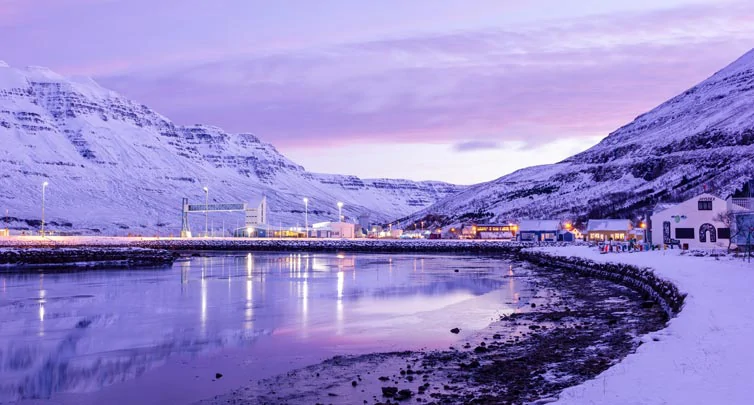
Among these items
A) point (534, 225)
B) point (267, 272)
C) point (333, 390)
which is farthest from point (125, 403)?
point (534, 225)

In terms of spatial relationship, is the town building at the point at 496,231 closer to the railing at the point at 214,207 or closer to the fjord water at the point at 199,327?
the railing at the point at 214,207

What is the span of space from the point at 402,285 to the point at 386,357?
27525mm

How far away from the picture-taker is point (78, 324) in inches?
1150

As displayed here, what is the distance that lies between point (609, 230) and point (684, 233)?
64.8 metres

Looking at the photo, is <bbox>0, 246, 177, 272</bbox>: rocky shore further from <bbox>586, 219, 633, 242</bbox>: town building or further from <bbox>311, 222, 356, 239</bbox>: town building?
<bbox>311, 222, 356, 239</bbox>: town building

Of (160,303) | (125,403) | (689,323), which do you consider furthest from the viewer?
(160,303)

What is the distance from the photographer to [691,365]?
1440cm

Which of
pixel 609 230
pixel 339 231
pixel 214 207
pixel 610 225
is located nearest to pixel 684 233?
pixel 609 230

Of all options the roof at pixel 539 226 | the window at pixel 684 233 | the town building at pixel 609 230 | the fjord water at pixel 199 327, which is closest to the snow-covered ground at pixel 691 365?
the fjord water at pixel 199 327

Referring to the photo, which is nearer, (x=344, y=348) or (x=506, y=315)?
(x=344, y=348)

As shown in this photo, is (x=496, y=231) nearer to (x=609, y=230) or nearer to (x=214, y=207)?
(x=609, y=230)

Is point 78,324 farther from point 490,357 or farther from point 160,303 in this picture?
point 490,357

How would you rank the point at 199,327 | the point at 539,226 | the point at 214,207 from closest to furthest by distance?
1. the point at 199,327
2. the point at 539,226
3. the point at 214,207

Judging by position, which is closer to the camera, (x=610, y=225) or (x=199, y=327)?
(x=199, y=327)
